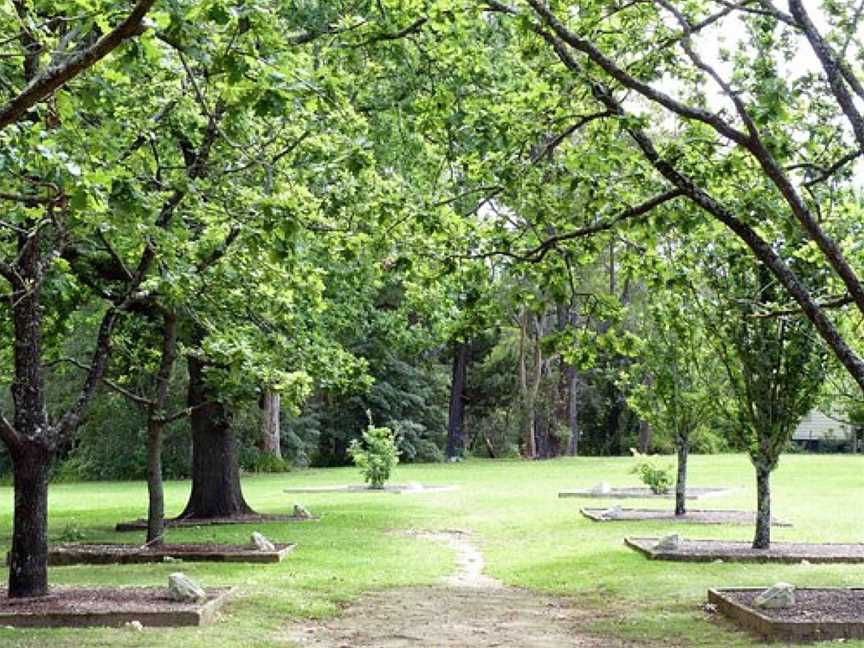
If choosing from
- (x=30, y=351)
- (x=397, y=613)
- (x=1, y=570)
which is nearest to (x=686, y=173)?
(x=397, y=613)

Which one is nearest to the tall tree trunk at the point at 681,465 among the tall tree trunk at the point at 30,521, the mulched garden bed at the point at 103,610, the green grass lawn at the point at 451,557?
the green grass lawn at the point at 451,557

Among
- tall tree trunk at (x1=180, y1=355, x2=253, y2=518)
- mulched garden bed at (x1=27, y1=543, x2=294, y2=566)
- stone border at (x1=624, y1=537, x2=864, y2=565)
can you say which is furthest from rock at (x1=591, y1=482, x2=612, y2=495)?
mulched garden bed at (x1=27, y1=543, x2=294, y2=566)

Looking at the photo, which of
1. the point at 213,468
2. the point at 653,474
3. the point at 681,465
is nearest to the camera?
the point at 681,465

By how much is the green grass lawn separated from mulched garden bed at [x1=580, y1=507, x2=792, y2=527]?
1.56 feet

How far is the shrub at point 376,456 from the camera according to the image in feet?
102

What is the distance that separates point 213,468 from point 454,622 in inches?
479

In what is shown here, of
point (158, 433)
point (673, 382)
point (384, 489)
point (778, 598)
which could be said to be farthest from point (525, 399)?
point (778, 598)

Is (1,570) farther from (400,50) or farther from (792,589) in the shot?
(792,589)

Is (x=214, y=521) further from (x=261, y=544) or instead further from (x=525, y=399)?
(x=525, y=399)

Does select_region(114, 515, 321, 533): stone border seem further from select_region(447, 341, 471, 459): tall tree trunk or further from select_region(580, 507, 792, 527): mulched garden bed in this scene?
select_region(447, 341, 471, 459): tall tree trunk

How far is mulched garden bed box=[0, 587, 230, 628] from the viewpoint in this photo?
35.7 feet

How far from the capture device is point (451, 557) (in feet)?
57.6

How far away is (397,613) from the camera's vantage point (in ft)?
40.8

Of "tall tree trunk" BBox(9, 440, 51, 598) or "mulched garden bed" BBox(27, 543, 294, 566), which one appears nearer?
"tall tree trunk" BBox(9, 440, 51, 598)
